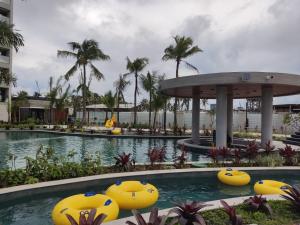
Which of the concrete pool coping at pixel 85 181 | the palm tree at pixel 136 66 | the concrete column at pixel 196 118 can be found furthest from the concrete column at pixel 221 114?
the palm tree at pixel 136 66

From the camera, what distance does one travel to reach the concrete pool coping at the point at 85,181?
7.36m

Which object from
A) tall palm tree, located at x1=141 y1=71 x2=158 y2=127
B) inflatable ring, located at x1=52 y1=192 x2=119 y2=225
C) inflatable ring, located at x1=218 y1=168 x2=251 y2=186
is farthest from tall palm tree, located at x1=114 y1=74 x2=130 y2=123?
inflatable ring, located at x1=52 y1=192 x2=119 y2=225

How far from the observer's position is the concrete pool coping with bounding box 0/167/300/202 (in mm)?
7355

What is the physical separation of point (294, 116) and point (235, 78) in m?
18.9

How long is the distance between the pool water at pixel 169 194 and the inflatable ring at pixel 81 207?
752 mm

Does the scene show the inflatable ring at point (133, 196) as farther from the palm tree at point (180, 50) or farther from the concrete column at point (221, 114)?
the palm tree at point (180, 50)

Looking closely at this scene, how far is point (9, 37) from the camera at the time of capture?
42.4 feet

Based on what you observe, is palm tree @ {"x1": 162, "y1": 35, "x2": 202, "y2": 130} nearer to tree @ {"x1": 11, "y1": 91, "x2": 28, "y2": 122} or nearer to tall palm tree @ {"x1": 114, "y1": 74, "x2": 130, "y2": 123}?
tall palm tree @ {"x1": 114, "y1": 74, "x2": 130, "y2": 123}

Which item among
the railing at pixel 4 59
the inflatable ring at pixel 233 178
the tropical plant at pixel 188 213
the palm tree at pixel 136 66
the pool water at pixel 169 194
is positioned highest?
the railing at pixel 4 59

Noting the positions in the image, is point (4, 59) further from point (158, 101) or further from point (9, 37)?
point (9, 37)

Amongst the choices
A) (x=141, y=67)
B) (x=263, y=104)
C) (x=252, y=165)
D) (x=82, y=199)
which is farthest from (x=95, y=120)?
(x=82, y=199)

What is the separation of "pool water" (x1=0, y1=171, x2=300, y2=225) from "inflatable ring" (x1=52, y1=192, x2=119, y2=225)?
2.47ft

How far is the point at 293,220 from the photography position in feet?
18.5

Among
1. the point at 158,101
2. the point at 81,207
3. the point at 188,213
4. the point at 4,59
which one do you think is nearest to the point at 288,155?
the point at 188,213
